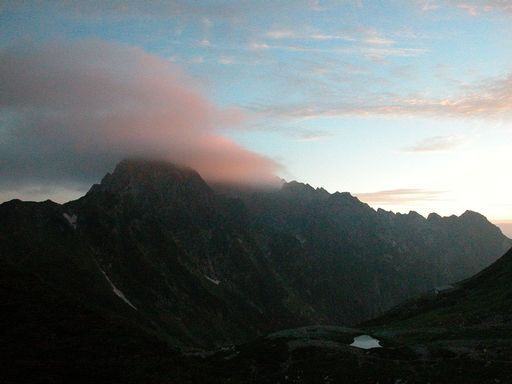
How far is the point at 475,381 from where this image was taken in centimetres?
5484

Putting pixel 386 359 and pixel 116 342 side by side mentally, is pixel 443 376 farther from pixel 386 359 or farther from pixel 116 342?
pixel 116 342

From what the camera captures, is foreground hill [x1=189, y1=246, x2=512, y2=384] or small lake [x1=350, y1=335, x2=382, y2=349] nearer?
foreground hill [x1=189, y1=246, x2=512, y2=384]

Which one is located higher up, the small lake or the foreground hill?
the foreground hill

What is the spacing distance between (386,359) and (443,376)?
11.7 meters

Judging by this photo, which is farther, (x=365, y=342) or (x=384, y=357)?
(x=365, y=342)

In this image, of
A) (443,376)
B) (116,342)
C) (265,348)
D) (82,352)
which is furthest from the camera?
(265,348)

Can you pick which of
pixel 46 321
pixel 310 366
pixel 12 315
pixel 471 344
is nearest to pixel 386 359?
pixel 310 366

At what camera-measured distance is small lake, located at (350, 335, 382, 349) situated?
81300mm

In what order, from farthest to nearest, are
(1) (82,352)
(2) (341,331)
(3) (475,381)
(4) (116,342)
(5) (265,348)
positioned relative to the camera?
(2) (341,331)
(5) (265,348)
(4) (116,342)
(1) (82,352)
(3) (475,381)

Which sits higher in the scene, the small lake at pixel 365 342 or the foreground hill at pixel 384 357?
the foreground hill at pixel 384 357

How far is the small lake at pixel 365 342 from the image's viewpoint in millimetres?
81300

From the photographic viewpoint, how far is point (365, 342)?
8588 cm

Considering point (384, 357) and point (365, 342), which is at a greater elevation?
point (384, 357)

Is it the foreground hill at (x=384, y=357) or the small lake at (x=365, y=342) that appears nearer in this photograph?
the foreground hill at (x=384, y=357)
